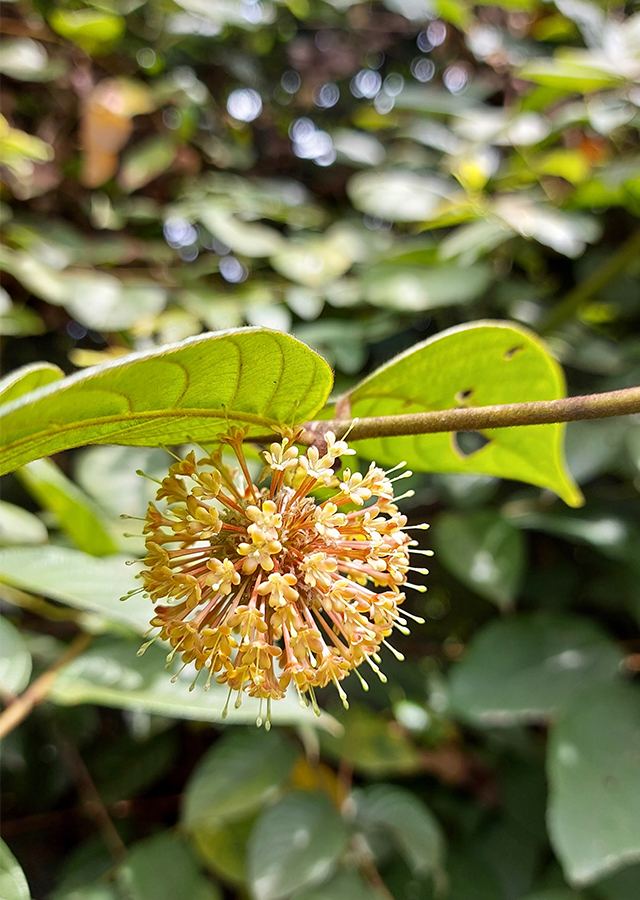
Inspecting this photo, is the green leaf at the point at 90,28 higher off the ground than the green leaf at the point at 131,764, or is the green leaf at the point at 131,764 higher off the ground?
the green leaf at the point at 90,28

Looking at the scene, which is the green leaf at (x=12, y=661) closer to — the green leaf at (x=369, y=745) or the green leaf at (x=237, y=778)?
the green leaf at (x=237, y=778)

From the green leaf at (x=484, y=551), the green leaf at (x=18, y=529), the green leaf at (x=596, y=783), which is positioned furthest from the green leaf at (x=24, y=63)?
the green leaf at (x=596, y=783)

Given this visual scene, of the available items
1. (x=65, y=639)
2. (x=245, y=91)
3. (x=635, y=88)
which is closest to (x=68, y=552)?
(x=65, y=639)

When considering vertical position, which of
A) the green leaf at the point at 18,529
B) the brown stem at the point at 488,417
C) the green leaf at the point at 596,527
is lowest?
the green leaf at the point at 596,527

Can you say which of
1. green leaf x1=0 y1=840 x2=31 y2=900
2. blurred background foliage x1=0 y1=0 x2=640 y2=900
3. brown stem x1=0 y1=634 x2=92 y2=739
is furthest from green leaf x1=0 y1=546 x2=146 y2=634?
green leaf x1=0 y1=840 x2=31 y2=900

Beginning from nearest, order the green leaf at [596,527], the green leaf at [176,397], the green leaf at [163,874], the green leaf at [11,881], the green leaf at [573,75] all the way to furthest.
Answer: the green leaf at [176,397] < the green leaf at [11,881] < the green leaf at [163,874] < the green leaf at [596,527] < the green leaf at [573,75]

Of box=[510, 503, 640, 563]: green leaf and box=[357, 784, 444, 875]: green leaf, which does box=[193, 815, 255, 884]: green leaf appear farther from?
box=[510, 503, 640, 563]: green leaf
